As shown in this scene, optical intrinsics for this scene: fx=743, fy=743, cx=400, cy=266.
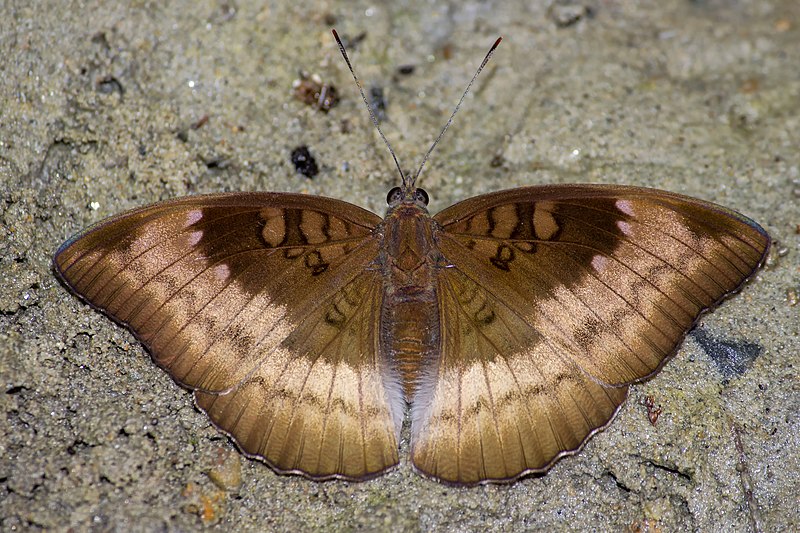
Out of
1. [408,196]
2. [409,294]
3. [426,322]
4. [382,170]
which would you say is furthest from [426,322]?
[382,170]

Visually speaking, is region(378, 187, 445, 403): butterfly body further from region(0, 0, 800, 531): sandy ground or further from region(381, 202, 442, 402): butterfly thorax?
region(0, 0, 800, 531): sandy ground

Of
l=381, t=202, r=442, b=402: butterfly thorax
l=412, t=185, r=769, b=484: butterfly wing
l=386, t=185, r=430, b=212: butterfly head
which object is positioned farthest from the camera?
l=386, t=185, r=430, b=212: butterfly head

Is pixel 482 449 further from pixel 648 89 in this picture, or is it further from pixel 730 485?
pixel 648 89

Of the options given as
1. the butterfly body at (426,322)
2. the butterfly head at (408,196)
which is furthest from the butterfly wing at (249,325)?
the butterfly head at (408,196)

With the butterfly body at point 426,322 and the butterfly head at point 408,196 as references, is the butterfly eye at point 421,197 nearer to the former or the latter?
the butterfly head at point 408,196

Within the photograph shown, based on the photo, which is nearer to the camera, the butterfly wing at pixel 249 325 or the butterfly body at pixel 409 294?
the butterfly wing at pixel 249 325

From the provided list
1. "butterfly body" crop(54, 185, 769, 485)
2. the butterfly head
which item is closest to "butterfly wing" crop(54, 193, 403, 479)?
"butterfly body" crop(54, 185, 769, 485)

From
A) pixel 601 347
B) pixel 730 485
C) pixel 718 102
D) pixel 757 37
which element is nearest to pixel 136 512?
pixel 601 347
